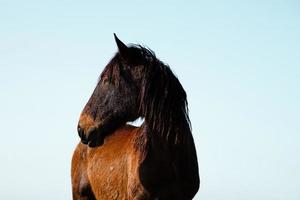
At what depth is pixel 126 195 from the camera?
332 inches

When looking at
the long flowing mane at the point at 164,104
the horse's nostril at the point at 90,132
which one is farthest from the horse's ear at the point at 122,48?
the horse's nostril at the point at 90,132

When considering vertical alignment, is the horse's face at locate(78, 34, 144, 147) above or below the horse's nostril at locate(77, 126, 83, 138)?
above

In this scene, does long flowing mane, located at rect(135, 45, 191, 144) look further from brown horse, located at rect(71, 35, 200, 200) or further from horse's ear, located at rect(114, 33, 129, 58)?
horse's ear, located at rect(114, 33, 129, 58)

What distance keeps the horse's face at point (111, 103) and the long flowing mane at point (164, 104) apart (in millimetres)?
133

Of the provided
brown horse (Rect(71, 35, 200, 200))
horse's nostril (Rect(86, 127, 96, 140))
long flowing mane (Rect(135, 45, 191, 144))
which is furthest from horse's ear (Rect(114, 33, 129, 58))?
horse's nostril (Rect(86, 127, 96, 140))

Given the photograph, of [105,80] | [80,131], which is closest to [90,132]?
[80,131]

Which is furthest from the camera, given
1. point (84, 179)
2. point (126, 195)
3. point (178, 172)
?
point (84, 179)

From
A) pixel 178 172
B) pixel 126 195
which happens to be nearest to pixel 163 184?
pixel 178 172

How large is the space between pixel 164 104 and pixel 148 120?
0.29m

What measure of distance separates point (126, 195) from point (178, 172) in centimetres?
108

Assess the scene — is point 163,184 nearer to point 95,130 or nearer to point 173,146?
point 173,146

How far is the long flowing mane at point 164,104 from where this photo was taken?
766 cm

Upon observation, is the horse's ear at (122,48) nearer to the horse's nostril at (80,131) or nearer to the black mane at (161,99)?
the black mane at (161,99)

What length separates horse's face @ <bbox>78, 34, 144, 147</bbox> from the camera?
25.4 feet
